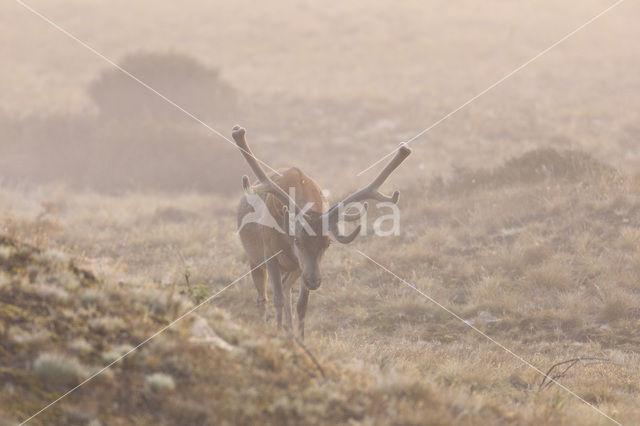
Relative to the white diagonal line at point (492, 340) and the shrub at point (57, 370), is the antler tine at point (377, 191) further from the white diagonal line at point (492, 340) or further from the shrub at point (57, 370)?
the shrub at point (57, 370)

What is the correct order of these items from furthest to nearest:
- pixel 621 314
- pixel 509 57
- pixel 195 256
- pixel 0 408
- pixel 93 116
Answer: pixel 509 57, pixel 93 116, pixel 195 256, pixel 621 314, pixel 0 408

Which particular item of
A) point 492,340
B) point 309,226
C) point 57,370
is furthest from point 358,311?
point 57,370

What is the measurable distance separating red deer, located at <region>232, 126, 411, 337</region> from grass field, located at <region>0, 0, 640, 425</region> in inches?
35.5

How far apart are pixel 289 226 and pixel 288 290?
1.16 m

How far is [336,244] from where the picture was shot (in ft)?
43.7

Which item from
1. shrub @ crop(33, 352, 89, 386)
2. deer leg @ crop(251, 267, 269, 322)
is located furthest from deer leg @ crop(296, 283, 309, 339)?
shrub @ crop(33, 352, 89, 386)

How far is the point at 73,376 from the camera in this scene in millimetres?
4426

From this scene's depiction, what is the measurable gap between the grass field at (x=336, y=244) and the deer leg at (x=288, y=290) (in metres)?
0.93

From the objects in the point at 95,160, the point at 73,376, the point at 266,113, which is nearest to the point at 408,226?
the point at 73,376

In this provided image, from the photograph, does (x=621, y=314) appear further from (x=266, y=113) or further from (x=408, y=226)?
(x=266, y=113)

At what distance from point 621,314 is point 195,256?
25.4 feet

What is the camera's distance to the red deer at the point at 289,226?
7.13m

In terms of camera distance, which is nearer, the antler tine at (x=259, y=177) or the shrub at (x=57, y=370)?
the shrub at (x=57, y=370)

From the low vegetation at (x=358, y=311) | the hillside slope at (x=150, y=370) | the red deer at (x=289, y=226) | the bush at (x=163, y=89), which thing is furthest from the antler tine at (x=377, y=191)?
the bush at (x=163, y=89)
